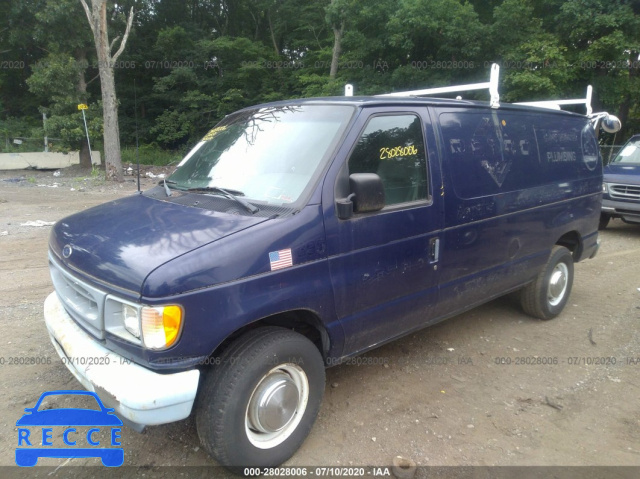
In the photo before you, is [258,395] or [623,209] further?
[623,209]

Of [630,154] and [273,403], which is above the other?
[630,154]

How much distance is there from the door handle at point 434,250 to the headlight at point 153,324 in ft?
6.42

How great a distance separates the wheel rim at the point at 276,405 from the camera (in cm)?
273

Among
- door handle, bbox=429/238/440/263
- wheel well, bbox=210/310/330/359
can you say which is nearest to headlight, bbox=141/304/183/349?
wheel well, bbox=210/310/330/359

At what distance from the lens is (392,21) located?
16125 millimetres

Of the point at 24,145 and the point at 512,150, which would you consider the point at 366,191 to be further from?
the point at 24,145

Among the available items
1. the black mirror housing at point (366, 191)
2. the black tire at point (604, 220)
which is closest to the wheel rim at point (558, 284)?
the black mirror housing at point (366, 191)

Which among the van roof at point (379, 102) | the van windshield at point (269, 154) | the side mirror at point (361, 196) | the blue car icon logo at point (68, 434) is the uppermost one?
the van roof at point (379, 102)

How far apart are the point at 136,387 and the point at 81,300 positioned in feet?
2.79

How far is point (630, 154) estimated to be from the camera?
10.6m

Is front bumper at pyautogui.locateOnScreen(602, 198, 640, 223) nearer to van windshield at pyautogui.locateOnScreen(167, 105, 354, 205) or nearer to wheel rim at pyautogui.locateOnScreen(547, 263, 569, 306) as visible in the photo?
wheel rim at pyautogui.locateOnScreen(547, 263, 569, 306)

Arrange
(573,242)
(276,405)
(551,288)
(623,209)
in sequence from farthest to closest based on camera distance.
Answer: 1. (623,209)
2. (573,242)
3. (551,288)
4. (276,405)

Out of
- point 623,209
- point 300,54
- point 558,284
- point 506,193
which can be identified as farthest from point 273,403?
point 300,54

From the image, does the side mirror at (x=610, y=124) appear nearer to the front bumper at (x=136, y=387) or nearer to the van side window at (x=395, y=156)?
the van side window at (x=395, y=156)
